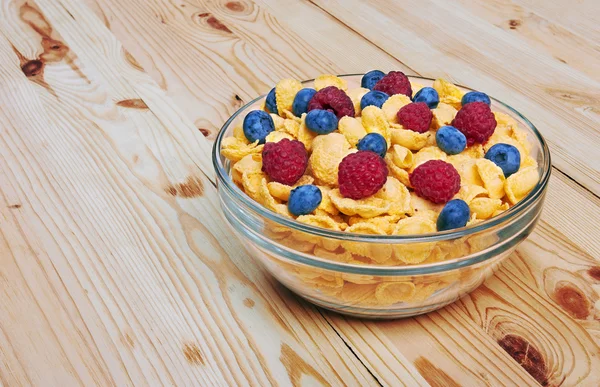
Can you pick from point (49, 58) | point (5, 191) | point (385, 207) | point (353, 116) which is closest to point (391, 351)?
point (385, 207)

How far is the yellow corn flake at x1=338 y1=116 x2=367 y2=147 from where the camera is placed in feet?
2.35

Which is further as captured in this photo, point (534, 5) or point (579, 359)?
point (534, 5)

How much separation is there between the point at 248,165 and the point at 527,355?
0.32 m

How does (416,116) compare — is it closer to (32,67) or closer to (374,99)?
(374,99)

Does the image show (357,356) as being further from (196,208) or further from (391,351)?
(196,208)

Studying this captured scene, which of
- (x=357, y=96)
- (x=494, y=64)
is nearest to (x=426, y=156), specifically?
(x=357, y=96)

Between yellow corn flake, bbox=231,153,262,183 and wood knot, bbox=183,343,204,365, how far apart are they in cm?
17

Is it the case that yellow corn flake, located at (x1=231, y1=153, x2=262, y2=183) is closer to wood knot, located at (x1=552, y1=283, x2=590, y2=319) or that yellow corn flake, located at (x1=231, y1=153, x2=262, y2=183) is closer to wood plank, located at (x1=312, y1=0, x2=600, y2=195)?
wood knot, located at (x1=552, y1=283, x2=590, y2=319)

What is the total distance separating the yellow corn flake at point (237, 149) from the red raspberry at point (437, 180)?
0.17 meters

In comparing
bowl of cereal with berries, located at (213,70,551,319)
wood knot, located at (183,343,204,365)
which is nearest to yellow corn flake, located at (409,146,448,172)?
bowl of cereal with berries, located at (213,70,551,319)

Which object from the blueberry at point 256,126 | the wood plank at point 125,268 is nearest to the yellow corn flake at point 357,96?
the blueberry at point 256,126

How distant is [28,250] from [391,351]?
43 centimetres

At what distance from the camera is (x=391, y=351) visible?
0.68 meters

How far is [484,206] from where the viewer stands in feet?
2.13
